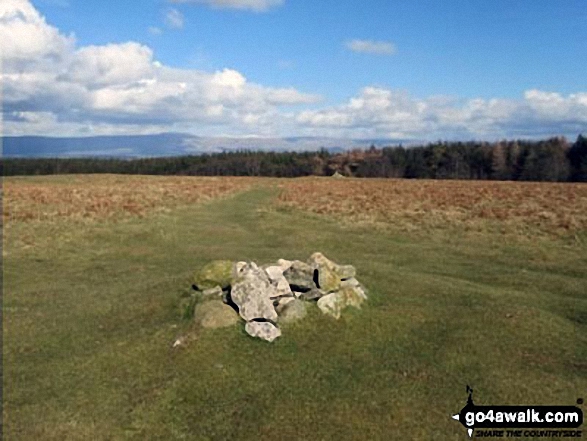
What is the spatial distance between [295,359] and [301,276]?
439 centimetres

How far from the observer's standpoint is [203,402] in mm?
13148

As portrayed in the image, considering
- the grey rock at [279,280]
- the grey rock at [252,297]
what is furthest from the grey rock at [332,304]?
the grey rock at [252,297]

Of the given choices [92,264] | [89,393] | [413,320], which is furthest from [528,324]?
[92,264]

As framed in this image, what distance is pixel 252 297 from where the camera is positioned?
1680 centimetres

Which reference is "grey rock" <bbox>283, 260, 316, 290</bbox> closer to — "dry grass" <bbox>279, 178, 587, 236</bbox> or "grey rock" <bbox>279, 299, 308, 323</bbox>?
"grey rock" <bbox>279, 299, 308, 323</bbox>

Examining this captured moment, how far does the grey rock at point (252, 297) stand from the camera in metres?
16.6

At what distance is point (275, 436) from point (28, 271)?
20109 millimetres

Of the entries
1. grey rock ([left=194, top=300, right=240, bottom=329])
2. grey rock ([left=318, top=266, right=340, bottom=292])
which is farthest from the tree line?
grey rock ([left=194, top=300, right=240, bottom=329])

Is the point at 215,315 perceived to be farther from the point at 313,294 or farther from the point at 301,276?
the point at 301,276

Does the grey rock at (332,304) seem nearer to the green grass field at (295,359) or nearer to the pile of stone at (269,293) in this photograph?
the pile of stone at (269,293)

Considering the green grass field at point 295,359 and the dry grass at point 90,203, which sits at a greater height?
the dry grass at point 90,203

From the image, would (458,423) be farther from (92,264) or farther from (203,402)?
(92,264)

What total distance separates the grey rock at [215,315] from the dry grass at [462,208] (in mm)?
24707

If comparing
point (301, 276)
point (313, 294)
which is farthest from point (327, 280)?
point (301, 276)
